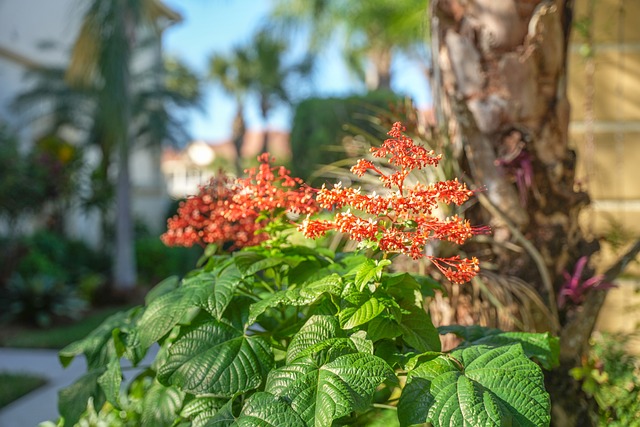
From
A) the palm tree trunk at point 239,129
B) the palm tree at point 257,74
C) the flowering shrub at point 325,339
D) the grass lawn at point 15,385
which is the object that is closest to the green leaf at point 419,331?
the flowering shrub at point 325,339

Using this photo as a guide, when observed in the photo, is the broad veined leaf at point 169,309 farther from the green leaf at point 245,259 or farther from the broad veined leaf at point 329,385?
the broad veined leaf at point 329,385

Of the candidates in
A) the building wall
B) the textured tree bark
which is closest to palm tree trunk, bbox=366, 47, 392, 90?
the building wall

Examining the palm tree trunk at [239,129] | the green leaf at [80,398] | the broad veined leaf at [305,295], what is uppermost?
the palm tree trunk at [239,129]

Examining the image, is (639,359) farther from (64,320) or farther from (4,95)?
(4,95)

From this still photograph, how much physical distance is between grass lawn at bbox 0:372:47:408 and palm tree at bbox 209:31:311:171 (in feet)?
52.8

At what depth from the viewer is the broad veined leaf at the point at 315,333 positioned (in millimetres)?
1878

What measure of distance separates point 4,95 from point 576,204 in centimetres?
1221

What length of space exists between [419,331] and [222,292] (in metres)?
0.59

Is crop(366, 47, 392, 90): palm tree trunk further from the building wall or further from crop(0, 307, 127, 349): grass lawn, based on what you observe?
the building wall

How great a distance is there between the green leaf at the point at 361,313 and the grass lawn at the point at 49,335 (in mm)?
7208

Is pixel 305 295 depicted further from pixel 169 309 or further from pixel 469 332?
pixel 469 332

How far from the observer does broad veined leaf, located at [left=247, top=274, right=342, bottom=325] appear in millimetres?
1877

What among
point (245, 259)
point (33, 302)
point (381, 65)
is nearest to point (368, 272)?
point (245, 259)

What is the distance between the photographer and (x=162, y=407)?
7.41ft
